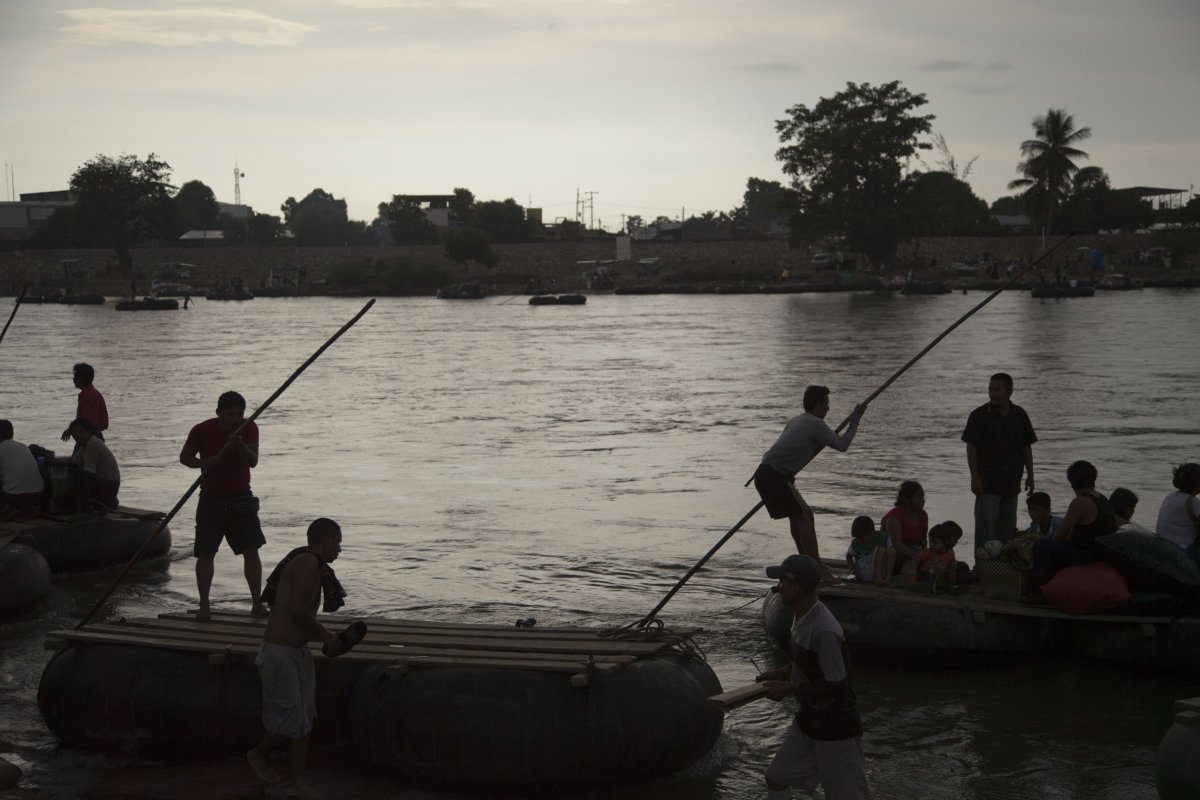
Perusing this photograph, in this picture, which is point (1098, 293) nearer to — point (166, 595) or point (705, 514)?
point (705, 514)

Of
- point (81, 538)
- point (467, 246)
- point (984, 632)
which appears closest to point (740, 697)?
point (984, 632)

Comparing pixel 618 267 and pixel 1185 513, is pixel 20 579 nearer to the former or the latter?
pixel 1185 513

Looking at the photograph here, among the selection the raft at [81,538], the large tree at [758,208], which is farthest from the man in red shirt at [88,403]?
the large tree at [758,208]

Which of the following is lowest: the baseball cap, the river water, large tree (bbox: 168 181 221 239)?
the river water

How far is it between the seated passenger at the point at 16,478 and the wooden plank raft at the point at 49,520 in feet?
0.26

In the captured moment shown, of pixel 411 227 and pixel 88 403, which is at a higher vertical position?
pixel 411 227

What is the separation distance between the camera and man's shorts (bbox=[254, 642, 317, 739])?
21.9ft

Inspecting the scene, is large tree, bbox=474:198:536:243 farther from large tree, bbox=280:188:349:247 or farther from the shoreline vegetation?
large tree, bbox=280:188:349:247

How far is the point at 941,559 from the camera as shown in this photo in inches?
378

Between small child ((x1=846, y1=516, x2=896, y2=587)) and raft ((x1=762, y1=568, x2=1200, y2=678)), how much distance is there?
0.74 feet

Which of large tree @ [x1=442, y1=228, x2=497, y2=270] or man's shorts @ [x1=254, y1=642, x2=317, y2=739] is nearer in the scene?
man's shorts @ [x1=254, y1=642, x2=317, y2=739]

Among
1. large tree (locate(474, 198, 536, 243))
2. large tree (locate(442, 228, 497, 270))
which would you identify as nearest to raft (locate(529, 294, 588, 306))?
large tree (locate(442, 228, 497, 270))

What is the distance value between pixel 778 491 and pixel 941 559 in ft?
4.06

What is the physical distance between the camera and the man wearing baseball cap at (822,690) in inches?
228
